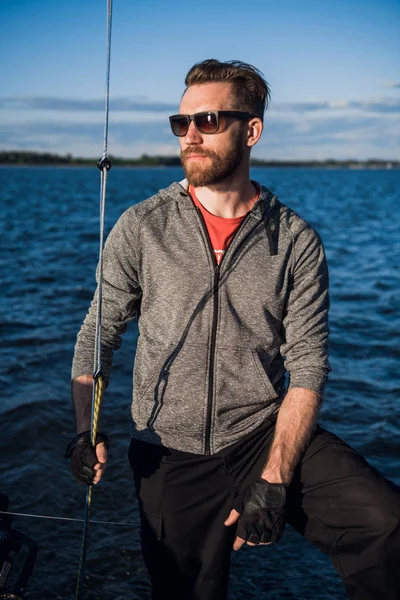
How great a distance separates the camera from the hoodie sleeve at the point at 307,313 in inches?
154

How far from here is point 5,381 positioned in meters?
9.40

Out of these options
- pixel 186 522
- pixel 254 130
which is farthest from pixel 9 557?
pixel 254 130

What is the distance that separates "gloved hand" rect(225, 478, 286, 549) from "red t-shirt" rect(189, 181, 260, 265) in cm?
135

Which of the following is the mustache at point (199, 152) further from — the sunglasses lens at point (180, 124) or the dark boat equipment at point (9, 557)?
the dark boat equipment at point (9, 557)

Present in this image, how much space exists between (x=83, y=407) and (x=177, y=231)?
1.14 meters

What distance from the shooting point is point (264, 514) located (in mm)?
3488

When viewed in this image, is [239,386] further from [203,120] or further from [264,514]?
[203,120]

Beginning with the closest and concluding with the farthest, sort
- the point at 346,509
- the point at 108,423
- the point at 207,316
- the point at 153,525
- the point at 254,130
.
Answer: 1. the point at 346,509
2. the point at 207,316
3. the point at 153,525
4. the point at 254,130
5. the point at 108,423

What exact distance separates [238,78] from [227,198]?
72 cm

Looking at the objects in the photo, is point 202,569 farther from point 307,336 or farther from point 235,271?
point 235,271

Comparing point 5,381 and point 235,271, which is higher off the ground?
point 235,271

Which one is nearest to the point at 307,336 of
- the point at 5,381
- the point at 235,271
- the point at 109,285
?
the point at 235,271

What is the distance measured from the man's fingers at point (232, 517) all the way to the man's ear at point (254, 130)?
2148 mm

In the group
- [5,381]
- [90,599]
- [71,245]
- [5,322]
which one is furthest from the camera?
[71,245]
